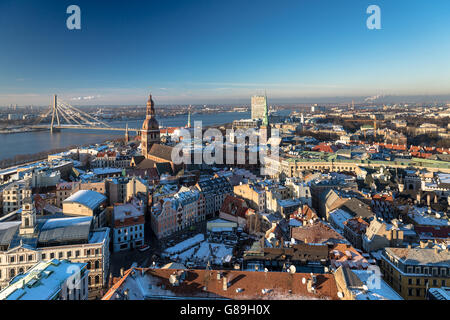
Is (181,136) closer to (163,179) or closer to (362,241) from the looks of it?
(163,179)

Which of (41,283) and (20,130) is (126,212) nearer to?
(41,283)

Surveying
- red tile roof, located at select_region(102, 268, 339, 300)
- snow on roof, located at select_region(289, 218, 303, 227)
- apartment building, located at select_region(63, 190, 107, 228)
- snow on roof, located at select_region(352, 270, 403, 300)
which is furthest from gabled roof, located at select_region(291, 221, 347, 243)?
apartment building, located at select_region(63, 190, 107, 228)

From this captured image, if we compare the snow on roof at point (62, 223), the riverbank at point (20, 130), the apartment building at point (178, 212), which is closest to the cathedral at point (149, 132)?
the apartment building at point (178, 212)

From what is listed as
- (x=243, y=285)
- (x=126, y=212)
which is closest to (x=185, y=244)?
(x=126, y=212)

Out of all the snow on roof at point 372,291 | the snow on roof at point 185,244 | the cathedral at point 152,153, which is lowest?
the snow on roof at point 185,244

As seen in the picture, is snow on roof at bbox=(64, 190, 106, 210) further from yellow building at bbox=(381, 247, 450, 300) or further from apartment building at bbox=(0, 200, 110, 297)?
yellow building at bbox=(381, 247, 450, 300)

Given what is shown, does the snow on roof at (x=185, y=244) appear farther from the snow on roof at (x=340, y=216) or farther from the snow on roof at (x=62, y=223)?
the snow on roof at (x=340, y=216)
